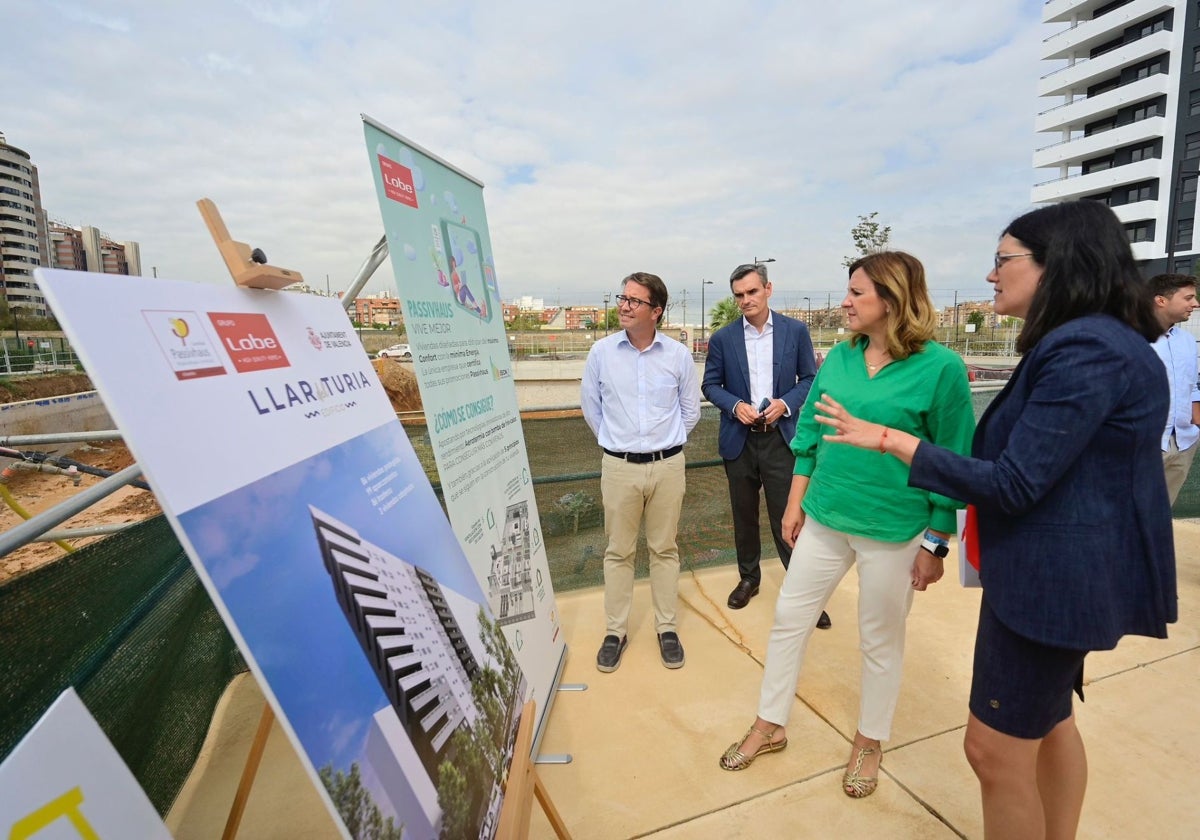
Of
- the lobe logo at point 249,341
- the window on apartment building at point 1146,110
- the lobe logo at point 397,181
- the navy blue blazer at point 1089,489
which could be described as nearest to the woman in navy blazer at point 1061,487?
the navy blue blazer at point 1089,489

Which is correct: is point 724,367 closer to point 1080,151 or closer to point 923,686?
point 923,686

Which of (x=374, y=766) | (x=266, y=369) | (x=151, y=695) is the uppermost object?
(x=266, y=369)

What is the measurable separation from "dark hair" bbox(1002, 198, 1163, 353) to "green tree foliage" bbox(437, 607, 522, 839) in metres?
1.57

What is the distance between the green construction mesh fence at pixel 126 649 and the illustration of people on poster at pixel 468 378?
40.6 inches

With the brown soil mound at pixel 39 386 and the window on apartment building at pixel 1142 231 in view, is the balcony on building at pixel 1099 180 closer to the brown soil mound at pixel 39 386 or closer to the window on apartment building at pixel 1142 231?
the window on apartment building at pixel 1142 231

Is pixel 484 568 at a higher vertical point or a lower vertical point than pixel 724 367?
lower

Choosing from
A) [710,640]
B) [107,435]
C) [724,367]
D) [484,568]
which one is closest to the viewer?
[107,435]

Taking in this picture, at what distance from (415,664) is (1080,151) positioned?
52230 millimetres

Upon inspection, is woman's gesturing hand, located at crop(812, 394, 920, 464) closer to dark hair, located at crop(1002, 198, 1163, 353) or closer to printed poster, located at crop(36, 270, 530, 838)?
dark hair, located at crop(1002, 198, 1163, 353)

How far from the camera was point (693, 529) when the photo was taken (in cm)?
465

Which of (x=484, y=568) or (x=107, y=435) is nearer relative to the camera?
(x=107, y=435)

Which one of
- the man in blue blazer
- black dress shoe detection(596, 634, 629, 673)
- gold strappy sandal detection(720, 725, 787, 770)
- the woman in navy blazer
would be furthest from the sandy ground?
the woman in navy blazer

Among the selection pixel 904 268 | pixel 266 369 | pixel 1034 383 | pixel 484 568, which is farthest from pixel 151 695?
pixel 904 268

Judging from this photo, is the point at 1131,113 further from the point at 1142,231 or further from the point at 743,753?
the point at 743,753
